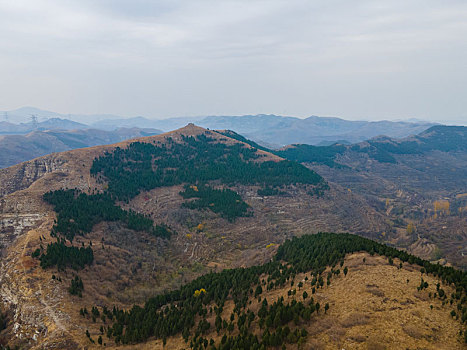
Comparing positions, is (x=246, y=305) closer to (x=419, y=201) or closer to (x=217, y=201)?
(x=217, y=201)

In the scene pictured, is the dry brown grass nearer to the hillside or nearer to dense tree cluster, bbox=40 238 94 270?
dense tree cluster, bbox=40 238 94 270

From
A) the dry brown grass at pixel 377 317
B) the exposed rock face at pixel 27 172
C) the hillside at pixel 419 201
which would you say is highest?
the exposed rock face at pixel 27 172

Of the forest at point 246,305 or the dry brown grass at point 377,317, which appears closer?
the dry brown grass at point 377,317

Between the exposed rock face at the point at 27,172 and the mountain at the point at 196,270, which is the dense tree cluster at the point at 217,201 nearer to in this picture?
the mountain at the point at 196,270

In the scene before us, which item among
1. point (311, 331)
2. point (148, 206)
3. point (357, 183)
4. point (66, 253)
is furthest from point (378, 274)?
point (357, 183)

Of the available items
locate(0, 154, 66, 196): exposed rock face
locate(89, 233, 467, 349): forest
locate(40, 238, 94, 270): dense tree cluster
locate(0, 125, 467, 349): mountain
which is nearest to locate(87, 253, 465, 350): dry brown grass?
locate(0, 125, 467, 349): mountain

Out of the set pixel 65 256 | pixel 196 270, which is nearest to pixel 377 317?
pixel 196 270

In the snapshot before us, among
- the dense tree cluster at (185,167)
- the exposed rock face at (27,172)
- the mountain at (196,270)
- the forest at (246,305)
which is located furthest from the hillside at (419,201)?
the exposed rock face at (27,172)
